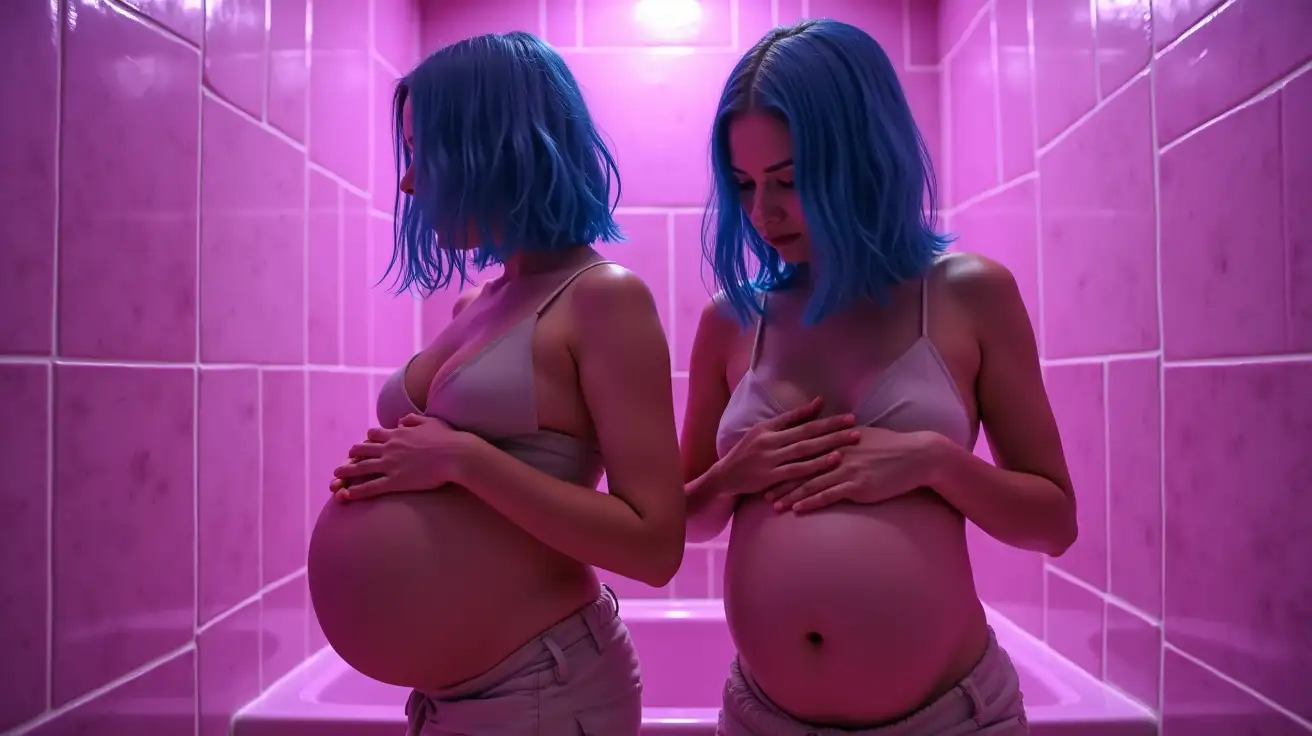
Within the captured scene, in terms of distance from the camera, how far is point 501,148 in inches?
39.8

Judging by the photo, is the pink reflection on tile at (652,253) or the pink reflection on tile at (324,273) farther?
the pink reflection on tile at (652,253)

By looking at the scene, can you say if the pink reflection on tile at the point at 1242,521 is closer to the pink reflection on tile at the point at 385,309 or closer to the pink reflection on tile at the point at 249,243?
the pink reflection on tile at the point at 249,243

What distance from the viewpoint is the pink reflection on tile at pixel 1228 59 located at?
3.23ft

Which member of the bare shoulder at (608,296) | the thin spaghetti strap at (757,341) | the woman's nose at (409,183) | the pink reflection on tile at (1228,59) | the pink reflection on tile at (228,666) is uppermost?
the pink reflection on tile at (1228,59)

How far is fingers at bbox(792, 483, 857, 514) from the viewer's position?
0.96m

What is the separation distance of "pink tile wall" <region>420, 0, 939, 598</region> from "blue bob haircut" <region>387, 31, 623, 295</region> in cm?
135

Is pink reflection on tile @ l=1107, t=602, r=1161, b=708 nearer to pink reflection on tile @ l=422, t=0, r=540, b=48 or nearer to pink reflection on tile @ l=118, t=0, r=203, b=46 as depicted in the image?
pink reflection on tile @ l=118, t=0, r=203, b=46

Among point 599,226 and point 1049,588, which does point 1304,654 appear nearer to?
point 1049,588

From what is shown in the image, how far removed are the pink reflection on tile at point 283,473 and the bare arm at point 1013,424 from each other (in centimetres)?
109

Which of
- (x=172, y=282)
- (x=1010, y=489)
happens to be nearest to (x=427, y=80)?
(x=172, y=282)

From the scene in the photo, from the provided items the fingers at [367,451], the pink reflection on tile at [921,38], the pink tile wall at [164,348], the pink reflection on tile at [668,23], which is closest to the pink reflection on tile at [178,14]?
the pink tile wall at [164,348]

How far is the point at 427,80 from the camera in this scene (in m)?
1.05

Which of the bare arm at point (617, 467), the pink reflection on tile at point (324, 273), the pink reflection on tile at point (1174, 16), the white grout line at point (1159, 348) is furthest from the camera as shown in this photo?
the pink reflection on tile at point (324, 273)

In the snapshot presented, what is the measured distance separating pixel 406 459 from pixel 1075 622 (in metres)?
1.21
